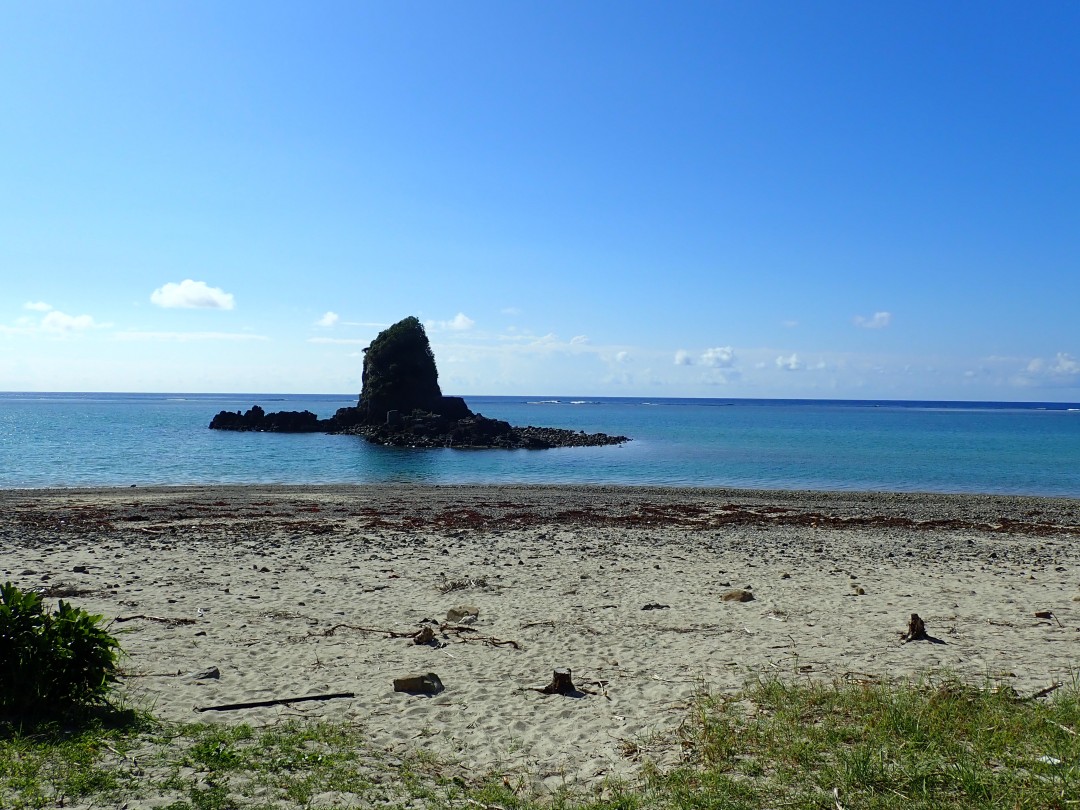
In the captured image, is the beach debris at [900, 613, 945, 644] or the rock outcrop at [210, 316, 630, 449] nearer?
the beach debris at [900, 613, 945, 644]

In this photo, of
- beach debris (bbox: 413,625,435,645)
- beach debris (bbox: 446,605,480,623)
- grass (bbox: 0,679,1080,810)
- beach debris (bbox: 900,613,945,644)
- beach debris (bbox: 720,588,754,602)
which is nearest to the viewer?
grass (bbox: 0,679,1080,810)

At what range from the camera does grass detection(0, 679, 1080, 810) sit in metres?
5.89

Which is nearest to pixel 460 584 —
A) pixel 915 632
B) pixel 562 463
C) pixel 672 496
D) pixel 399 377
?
pixel 915 632

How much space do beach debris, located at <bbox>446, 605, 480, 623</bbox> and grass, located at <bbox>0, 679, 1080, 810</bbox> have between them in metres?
4.50

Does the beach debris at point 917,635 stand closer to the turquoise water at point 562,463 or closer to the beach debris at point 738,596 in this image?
the beach debris at point 738,596

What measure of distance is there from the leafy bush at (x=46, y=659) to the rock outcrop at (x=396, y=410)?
78.7 m

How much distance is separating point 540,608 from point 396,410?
8590 centimetres

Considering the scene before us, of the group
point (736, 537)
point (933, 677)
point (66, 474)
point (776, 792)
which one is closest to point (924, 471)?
point (736, 537)

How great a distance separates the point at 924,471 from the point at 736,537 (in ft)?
121

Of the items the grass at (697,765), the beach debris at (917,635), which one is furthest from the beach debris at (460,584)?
the beach debris at (917,635)

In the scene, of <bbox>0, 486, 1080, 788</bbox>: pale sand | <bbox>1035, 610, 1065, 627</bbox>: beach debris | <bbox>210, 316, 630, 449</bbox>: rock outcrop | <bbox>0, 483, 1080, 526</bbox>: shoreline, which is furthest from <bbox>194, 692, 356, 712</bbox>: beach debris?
<bbox>210, 316, 630, 449</bbox>: rock outcrop

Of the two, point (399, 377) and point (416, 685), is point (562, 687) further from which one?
point (399, 377)

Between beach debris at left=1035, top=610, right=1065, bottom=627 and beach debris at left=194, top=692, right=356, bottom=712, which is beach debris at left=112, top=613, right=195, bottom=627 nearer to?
beach debris at left=194, top=692, right=356, bottom=712

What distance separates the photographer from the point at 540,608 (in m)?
13.2
